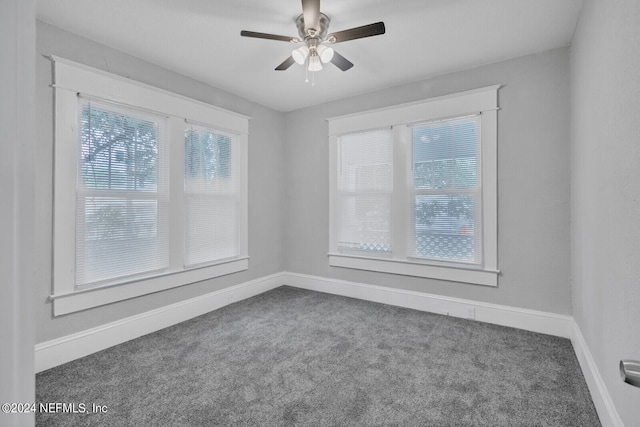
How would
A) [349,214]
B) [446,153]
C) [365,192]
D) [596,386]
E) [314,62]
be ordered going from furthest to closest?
[349,214] < [365,192] < [446,153] < [314,62] < [596,386]

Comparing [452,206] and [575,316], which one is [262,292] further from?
[575,316]

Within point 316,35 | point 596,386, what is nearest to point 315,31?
point 316,35

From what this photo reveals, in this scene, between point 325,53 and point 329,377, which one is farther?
point 325,53

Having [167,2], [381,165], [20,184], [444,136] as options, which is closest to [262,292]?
[381,165]

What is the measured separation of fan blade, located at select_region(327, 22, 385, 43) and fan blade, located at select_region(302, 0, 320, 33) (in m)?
0.15

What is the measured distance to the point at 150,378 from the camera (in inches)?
85.2

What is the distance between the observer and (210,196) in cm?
360

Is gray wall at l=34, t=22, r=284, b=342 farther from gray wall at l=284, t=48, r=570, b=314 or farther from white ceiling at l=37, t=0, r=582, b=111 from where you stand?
gray wall at l=284, t=48, r=570, b=314

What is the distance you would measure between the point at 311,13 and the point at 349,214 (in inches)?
99.5

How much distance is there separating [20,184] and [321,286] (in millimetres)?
4019

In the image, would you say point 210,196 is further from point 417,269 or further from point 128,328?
point 417,269

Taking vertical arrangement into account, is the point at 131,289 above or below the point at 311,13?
below

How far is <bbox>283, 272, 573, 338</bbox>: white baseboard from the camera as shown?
111 inches

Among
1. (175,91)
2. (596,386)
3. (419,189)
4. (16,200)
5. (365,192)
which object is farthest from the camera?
(365,192)
